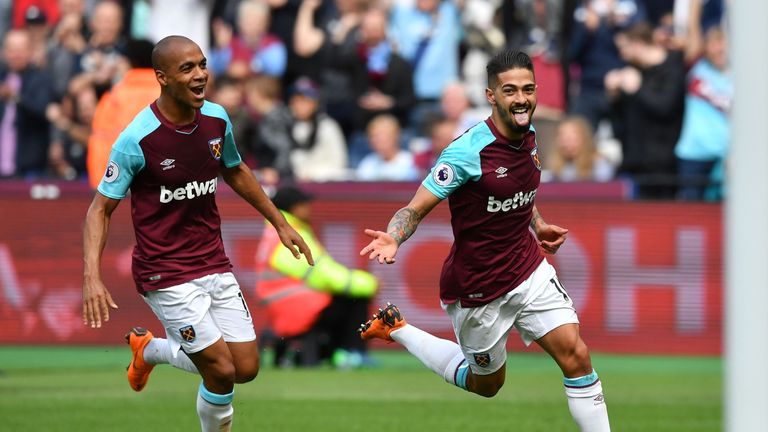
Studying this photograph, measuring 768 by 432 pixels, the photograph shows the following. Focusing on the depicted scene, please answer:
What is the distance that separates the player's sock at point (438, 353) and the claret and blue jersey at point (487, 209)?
0.66 m

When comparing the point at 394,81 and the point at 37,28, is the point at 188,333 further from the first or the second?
the point at 37,28

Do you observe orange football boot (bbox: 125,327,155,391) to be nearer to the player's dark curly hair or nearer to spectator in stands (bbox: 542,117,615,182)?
the player's dark curly hair

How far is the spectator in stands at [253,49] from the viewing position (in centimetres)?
1853

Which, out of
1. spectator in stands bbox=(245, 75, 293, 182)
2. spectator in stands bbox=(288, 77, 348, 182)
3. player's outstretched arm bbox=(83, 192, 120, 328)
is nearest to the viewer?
player's outstretched arm bbox=(83, 192, 120, 328)

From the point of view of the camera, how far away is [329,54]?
18578mm

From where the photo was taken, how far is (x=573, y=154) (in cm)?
1658

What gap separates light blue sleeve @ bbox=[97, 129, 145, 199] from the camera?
8.31 metres

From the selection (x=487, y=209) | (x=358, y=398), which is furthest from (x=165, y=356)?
(x=358, y=398)

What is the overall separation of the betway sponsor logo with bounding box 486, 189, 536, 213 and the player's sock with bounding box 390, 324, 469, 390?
126 centimetres

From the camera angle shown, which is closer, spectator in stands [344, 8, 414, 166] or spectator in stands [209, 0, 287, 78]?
spectator in stands [344, 8, 414, 166]

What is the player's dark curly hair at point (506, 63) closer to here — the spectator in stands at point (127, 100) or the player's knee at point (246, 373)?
the player's knee at point (246, 373)

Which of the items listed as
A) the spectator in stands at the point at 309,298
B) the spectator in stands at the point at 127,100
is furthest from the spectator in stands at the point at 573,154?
the spectator in stands at the point at 127,100

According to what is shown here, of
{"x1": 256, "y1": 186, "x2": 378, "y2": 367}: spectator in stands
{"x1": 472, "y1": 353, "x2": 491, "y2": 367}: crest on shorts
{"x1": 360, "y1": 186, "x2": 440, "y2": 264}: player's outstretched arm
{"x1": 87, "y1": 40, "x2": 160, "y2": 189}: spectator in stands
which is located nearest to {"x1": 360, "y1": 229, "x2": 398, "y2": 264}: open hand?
{"x1": 360, "y1": 186, "x2": 440, "y2": 264}: player's outstretched arm

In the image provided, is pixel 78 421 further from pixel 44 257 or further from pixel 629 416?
pixel 44 257
